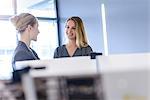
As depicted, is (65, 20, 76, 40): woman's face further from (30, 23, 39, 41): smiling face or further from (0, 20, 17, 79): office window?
(0, 20, 17, 79): office window

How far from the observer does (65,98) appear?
76cm

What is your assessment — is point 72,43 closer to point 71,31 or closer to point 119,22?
point 71,31

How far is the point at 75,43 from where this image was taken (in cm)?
256

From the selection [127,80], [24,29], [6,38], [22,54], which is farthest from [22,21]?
[6,38]

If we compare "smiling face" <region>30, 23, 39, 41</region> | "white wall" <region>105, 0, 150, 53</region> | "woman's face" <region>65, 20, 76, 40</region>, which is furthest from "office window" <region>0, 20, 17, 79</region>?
"smiling face" <region>30, 23, 39, 41</region>

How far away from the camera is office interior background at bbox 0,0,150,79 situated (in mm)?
4387

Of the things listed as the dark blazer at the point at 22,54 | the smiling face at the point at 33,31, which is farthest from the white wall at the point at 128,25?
the dark blazer at the point at 22,54

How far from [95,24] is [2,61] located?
171 cm

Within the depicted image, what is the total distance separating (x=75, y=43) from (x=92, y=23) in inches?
111

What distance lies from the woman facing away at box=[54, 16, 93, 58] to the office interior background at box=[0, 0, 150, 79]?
136 centimetres

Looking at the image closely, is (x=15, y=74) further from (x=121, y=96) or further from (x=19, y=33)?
(x=19, y=33)

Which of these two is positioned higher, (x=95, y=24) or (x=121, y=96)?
(x=95, y=24)

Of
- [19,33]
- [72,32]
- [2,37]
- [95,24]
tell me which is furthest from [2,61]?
[19,33]

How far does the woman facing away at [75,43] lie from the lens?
8.15 ft
